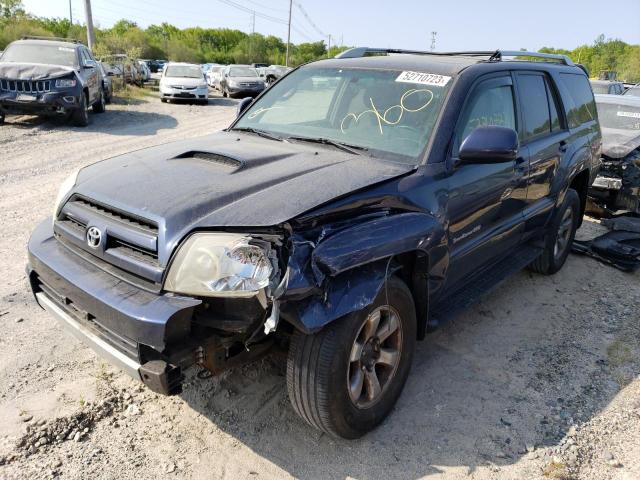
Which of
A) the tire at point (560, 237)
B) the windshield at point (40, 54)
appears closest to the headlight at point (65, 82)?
the windshield at point (40, 54)

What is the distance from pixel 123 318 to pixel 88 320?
443mm

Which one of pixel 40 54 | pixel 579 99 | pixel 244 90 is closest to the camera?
pixel 579 99

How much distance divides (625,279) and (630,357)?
1859 millimetres

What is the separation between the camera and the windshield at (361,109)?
311 cm

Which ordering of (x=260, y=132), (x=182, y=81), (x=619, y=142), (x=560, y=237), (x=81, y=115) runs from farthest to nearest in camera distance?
(x=182, y=81)
(x=81, y=115)
(x=619, y=142)
(x=560, y=237)
(x=260, y=132)

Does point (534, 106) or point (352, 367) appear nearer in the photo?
point (352, 367)

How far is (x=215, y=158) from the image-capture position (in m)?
2.98

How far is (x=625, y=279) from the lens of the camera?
5.30 m

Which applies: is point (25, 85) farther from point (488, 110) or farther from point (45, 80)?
point (488, 110)

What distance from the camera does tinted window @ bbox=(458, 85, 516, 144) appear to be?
3205 mm

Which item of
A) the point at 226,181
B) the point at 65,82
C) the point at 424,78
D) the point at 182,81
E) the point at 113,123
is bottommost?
the point at 113,123

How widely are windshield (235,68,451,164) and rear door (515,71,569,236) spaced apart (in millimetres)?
1084

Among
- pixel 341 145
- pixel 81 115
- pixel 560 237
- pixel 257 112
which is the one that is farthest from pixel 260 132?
pixel 81 115

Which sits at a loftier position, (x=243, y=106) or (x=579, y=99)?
(x=579, y=99)
